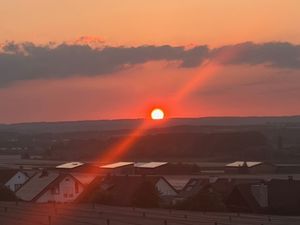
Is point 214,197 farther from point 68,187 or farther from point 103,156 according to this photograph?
point 103,156

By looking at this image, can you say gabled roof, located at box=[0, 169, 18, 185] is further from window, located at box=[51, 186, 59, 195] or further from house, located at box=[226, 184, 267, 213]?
house, located at box=[226, 184, 267, 213]

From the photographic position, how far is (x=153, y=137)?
15350 cm

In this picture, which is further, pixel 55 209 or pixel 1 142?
pixel 1 142

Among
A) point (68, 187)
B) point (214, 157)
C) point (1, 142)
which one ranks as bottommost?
point (68, 187)

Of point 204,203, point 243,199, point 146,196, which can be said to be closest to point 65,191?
point 146,196

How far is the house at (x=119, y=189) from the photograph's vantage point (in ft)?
148

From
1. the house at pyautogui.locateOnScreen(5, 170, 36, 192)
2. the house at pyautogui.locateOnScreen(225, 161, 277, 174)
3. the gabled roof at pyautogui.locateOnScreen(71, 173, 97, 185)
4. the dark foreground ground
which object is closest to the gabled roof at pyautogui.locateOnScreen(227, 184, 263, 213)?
the gabled roof at pyautogui.locateOnScreen(71, 173, 97, 185)

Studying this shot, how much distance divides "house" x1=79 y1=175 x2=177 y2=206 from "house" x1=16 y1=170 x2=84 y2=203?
276 cm

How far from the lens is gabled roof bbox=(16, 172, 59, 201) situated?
2255 inches

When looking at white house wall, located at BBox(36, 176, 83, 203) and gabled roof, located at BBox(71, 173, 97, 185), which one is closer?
white house wall, located at BBox(36, 176, 83, 203)

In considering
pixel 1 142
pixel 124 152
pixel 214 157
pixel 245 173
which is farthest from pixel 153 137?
pixel 245 173

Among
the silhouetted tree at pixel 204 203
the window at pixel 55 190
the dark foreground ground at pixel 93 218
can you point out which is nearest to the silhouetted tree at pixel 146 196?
the silhouetted tree at pixel 204 203

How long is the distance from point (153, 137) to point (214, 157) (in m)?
23.9

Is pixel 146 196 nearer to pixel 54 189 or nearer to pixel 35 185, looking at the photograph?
pixel 54 189
